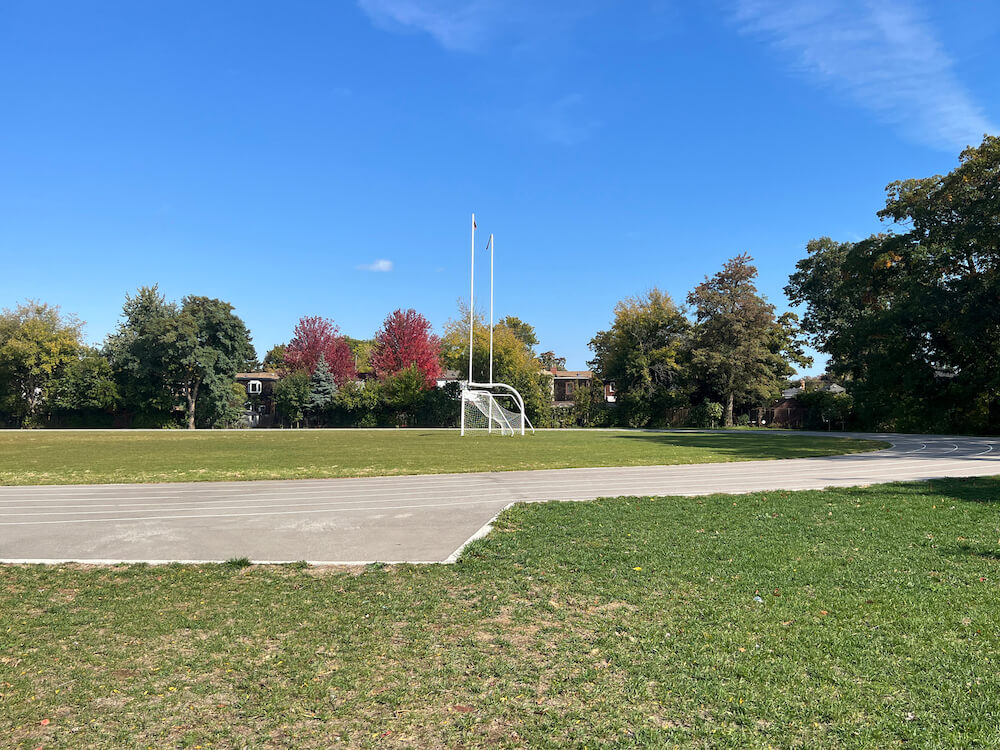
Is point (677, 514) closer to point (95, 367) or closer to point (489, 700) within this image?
point (489, 700)

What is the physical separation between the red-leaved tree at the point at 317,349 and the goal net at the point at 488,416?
2391cm

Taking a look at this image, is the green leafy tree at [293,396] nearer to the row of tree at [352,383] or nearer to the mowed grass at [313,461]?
the row of tree at [352,383]

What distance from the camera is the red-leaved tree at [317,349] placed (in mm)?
60531

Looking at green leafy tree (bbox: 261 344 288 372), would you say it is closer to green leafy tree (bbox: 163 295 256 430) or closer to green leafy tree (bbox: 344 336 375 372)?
green leafy tree (bbox: 344 336 375 372)

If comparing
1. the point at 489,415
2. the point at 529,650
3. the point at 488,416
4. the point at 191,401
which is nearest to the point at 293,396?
the point at 191,401

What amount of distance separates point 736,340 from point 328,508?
135 ft

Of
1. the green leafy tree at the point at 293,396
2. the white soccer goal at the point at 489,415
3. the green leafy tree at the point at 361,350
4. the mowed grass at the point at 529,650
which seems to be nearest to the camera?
the mowed grass at the point at 529,650

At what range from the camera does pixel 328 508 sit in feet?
32.0

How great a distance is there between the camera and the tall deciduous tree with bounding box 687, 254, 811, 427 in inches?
1764

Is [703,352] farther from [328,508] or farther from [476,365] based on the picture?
[328,508]

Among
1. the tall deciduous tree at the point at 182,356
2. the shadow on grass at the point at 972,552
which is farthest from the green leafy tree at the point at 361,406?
the shadow on grass at the point at 972,552

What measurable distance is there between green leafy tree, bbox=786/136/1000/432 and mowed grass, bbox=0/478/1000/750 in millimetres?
27522

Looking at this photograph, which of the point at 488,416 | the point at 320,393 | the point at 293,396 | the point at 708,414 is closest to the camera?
the point at 488,416

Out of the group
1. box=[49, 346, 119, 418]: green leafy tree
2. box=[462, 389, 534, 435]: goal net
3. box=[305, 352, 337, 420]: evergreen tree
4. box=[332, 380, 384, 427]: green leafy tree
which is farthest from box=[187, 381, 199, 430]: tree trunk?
box=[462, 389, 534, 435]: goal net
